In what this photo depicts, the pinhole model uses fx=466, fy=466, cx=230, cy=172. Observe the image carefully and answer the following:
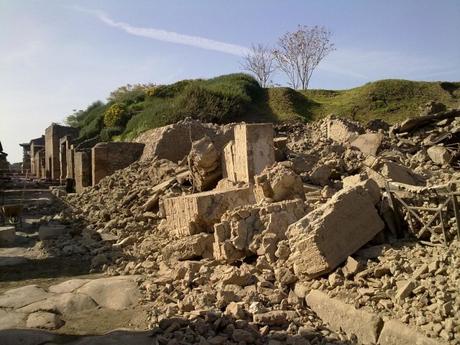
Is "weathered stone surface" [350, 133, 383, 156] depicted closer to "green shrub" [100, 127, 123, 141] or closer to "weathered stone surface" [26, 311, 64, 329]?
"weathered stone surface" [26, 311, 64, 329]

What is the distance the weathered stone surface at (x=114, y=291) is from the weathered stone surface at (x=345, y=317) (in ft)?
6.97

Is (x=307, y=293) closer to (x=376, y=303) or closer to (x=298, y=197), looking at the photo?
(x=376, y=303)

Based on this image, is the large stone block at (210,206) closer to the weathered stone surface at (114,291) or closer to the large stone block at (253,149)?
the large stone block at (253,149)

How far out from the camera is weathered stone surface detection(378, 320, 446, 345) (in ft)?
11.1

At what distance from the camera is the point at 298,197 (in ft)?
20.9

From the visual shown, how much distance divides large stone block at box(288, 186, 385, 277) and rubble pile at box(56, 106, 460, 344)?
0.5 inches

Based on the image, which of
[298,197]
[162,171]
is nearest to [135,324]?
[298,197]

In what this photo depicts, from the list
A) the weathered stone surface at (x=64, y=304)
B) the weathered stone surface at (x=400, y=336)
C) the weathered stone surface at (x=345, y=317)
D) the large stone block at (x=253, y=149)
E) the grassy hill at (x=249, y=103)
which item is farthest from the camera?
the grassy hill at (x=249, y=103)

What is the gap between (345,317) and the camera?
4.10 m

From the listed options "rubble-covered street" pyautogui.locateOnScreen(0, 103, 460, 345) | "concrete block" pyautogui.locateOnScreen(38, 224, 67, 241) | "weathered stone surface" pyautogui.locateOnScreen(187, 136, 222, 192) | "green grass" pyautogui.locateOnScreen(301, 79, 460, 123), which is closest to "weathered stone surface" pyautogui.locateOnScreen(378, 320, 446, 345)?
"rubble-covered street" pyautogui.locateOnScreen(0, 103, 460, 345)

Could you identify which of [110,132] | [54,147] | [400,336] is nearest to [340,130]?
[400,336]

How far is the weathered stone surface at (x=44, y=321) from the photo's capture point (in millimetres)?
4801

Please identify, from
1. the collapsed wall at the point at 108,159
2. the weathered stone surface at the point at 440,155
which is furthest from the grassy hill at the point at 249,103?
the weathered stone surface at the point at 440,155

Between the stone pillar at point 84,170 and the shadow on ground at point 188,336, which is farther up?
the stone pillar at point 84,170
